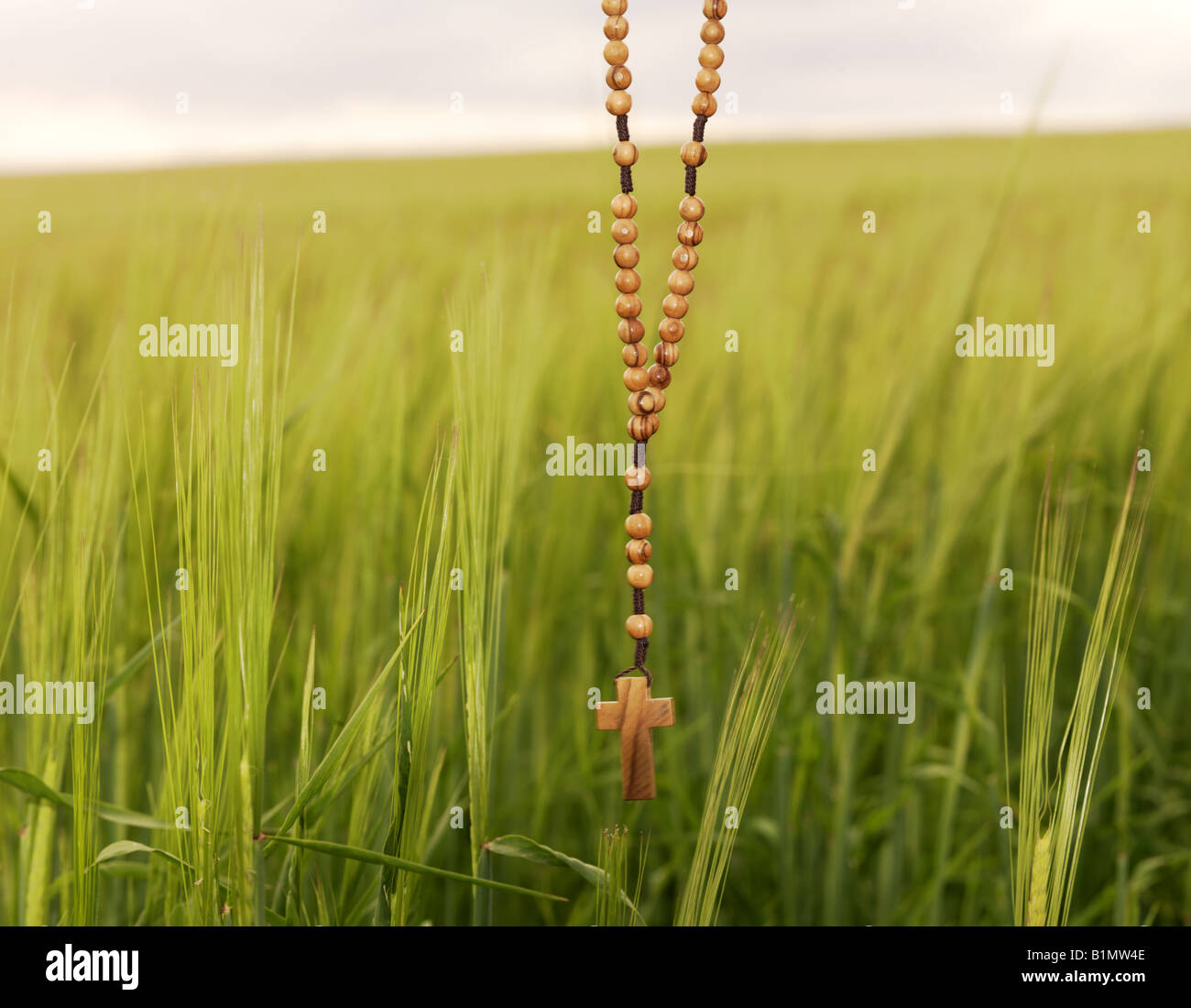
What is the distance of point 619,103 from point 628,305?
0.12 metres

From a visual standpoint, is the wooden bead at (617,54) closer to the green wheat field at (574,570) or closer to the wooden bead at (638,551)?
the green wheat field at (574,570)

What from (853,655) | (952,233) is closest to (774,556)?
(853,655)

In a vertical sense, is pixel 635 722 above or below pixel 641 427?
below

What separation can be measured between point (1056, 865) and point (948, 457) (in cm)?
36

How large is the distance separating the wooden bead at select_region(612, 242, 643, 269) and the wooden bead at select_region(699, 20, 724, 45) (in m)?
0.14

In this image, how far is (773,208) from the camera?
3.69 ft

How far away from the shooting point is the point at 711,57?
1.75 feet

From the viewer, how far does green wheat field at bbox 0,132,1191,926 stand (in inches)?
18.2
